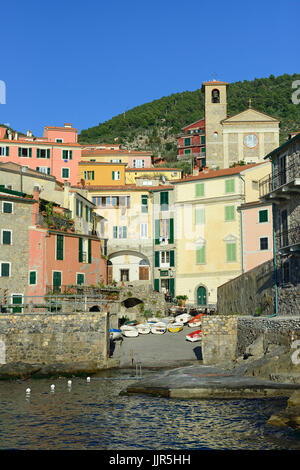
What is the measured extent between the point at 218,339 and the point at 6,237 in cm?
1965

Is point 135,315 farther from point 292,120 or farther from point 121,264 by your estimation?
point 292,120

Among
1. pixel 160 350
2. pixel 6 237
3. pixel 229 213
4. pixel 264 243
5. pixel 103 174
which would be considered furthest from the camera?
pixel 103 174

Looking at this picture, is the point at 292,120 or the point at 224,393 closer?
the point at 224,393

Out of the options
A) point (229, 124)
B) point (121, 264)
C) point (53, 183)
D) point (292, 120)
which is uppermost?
point (292, 120)

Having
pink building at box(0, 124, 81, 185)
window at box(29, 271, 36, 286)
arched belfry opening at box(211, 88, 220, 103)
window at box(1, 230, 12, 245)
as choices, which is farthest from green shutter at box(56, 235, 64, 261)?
arched belfry opening at box(211, 88, 220, 103)

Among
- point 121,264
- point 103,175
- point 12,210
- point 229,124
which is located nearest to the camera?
point 12,210

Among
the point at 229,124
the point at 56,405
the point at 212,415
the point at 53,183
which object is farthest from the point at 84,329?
the point at 229,124

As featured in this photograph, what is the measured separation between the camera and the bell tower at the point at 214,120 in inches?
2997

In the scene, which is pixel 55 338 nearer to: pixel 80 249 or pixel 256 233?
pixel 80 249

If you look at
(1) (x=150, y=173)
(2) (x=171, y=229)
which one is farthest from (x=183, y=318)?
(1) (x=150, y=173)

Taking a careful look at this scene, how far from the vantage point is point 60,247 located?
152 ft

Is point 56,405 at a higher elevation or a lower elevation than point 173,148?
lower

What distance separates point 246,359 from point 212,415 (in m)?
8.80

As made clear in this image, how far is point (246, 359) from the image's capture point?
29.1 meters
